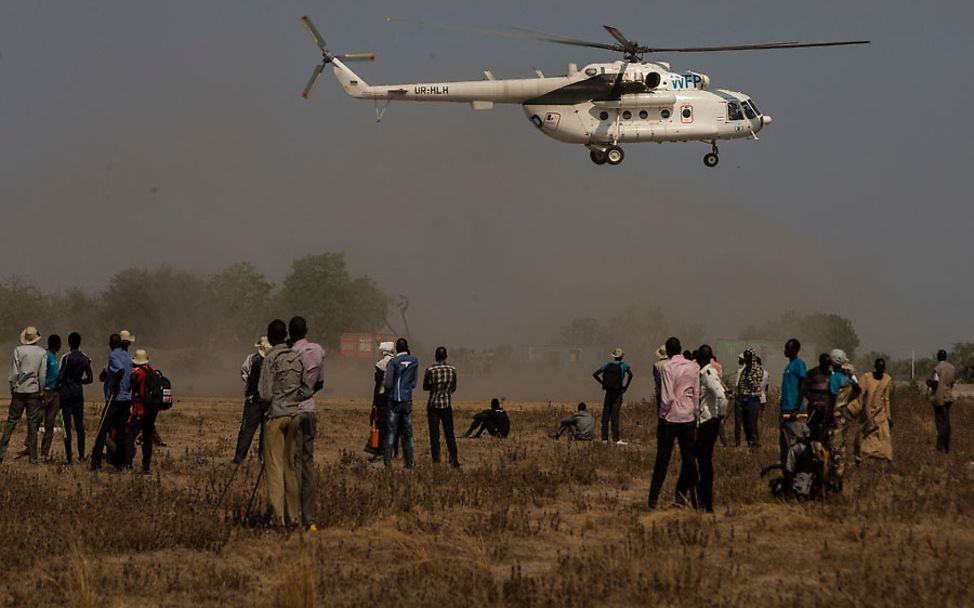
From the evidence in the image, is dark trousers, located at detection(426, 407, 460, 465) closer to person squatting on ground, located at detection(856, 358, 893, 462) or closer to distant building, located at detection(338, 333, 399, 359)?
person squatting on ground, located at detection(856, 358, 893, 462)

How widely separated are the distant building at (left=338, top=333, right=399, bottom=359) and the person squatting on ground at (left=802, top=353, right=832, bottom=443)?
67892 millimetres

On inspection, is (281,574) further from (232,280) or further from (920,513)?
(232,280)

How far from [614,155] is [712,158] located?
3.67 m

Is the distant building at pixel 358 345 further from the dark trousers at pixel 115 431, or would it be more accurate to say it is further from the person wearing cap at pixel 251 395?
the dark trousers at pixel 115 431

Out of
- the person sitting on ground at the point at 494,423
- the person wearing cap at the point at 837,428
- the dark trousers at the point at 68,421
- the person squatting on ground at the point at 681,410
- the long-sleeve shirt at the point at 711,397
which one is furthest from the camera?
the person sitting on ground at the point at 494,423

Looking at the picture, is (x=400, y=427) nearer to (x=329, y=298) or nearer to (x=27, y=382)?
(x=27, y=382)

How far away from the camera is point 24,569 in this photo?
9711 millimetres

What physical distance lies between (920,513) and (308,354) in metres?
6.95

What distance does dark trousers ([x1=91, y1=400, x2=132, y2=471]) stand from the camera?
15878 millimetres

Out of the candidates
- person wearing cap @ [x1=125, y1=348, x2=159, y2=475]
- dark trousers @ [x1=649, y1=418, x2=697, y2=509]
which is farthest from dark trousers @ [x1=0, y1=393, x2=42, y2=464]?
dark trousers @ [x1=649, y1=418, x2=697, y2=509]

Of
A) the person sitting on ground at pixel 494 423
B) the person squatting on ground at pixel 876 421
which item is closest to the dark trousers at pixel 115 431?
the person sitting on ground at pixel 494 423

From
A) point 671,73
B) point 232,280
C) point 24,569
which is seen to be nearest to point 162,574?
point 24,569

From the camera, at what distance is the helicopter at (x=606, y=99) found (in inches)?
1288

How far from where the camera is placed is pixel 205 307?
88.6 m
